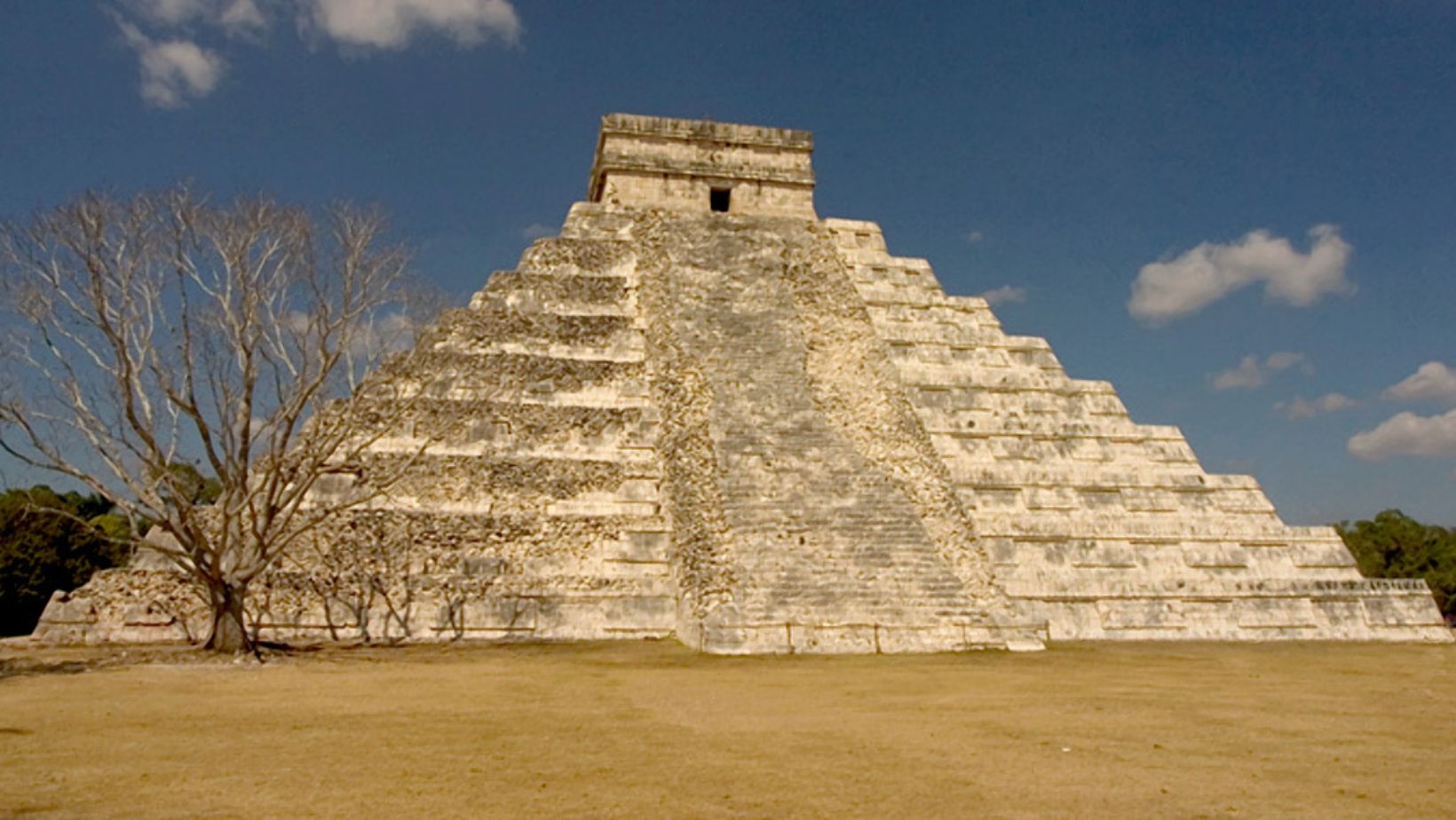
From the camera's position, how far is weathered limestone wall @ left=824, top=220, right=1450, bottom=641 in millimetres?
14289

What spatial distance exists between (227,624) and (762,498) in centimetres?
677

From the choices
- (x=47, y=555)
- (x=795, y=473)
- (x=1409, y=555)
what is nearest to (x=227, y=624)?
(x=795, y=473)

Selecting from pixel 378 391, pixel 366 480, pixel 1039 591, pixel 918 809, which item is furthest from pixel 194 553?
pixel 1039 591

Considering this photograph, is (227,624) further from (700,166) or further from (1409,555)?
(1409,555)

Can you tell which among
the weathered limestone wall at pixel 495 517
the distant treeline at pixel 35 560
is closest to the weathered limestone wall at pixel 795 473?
the weathered limestone wall at pixel 495 517

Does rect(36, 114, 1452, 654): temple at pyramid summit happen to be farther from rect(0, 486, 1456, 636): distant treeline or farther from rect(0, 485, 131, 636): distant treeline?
rect(0, 485, 131, 636): distant treeline

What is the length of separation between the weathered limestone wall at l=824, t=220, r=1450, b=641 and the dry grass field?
11.1 ft

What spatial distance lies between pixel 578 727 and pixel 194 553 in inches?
260

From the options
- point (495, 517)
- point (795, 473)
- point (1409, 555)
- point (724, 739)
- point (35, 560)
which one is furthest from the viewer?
point (1409, 555)

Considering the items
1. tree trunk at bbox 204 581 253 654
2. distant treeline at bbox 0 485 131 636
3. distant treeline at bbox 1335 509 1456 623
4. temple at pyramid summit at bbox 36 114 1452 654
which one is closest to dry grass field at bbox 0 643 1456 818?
tree trunk at bbox 204 581 253 654

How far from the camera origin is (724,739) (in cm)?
647

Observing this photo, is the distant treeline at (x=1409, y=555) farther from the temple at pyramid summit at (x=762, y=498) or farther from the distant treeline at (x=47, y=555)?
the temple at pyramid summit at (x=762, y=498)

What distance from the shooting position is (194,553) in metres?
11.1

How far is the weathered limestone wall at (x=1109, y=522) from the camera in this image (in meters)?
14.3
